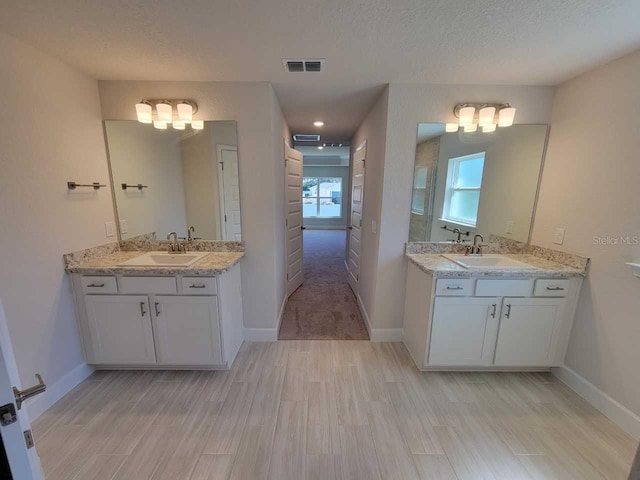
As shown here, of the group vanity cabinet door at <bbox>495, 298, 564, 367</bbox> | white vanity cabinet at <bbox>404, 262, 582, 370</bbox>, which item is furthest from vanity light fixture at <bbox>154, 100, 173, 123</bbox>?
vanity cabinet door at <bbox>495, 298, 564, 367</bbox>

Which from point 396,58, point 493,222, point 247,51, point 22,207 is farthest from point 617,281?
point 22,207

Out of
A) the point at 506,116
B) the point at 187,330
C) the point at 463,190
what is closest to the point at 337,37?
the point at 506,116

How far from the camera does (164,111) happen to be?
2.24 m

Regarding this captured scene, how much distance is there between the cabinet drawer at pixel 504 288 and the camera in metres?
2.06

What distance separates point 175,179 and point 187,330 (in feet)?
4.60

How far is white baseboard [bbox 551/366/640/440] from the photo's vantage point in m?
1.70

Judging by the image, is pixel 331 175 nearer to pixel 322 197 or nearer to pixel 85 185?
pixel 322 197

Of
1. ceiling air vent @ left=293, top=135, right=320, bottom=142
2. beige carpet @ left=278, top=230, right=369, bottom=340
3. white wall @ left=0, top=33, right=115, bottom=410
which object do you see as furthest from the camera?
ceiling air vent @ left=293, top=135, right=320, bottom=142

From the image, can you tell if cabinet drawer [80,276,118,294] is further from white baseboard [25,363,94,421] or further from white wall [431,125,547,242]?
white wall [431,125,547,242]

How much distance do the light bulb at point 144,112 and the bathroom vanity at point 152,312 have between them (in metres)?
1.20

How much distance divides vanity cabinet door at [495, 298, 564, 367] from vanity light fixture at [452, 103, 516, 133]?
4.91ft

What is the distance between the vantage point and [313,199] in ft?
33.1

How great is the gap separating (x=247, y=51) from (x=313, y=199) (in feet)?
27.1

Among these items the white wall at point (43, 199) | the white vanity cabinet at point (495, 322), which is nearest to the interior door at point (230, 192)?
the white wall at point (43, 199)
